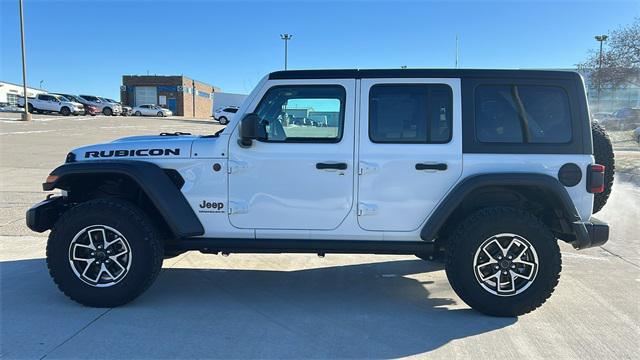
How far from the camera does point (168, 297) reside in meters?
4.39

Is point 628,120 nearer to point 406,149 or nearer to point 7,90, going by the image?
point 406,149

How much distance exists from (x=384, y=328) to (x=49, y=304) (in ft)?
9.18

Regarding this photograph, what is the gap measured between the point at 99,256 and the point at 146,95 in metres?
64.3

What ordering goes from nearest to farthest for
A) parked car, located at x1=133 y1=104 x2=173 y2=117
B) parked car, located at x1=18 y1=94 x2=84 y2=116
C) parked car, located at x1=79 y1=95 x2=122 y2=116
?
1. parked car, located at x1=18 y1=94 x2=84 y2=116
2. parked car, located at x1=79 y1=95 x2=122 y2=116
3. parked car, located at x1=133 y1=104 x2=173 y2=117

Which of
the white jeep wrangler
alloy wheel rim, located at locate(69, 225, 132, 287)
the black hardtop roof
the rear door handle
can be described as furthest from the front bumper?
the rear door handle

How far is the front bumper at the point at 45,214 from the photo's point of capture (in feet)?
13.9

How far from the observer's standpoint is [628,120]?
3378cm

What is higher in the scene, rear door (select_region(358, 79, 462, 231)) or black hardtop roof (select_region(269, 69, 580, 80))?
black hardtop roof (select_region(269, 69, 580, 80))

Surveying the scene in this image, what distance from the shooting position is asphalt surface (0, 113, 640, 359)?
134 inches

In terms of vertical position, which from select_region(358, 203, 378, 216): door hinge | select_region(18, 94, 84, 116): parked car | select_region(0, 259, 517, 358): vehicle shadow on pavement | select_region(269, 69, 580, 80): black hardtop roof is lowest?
select_region(0, 259, 517, 358): vehicle shadow on pavement

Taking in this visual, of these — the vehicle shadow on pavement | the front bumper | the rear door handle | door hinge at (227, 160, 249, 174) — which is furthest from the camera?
the front bumper

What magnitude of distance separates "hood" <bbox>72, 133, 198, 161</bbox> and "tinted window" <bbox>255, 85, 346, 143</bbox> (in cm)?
72

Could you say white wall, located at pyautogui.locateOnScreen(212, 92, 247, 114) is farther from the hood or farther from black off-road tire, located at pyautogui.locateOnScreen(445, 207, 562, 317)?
black off-road tire, located at pyautogui.locateOnScreen(445, 207, 562, 317)

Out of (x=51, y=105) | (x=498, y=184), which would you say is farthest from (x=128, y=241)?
(x=51, y=105)
